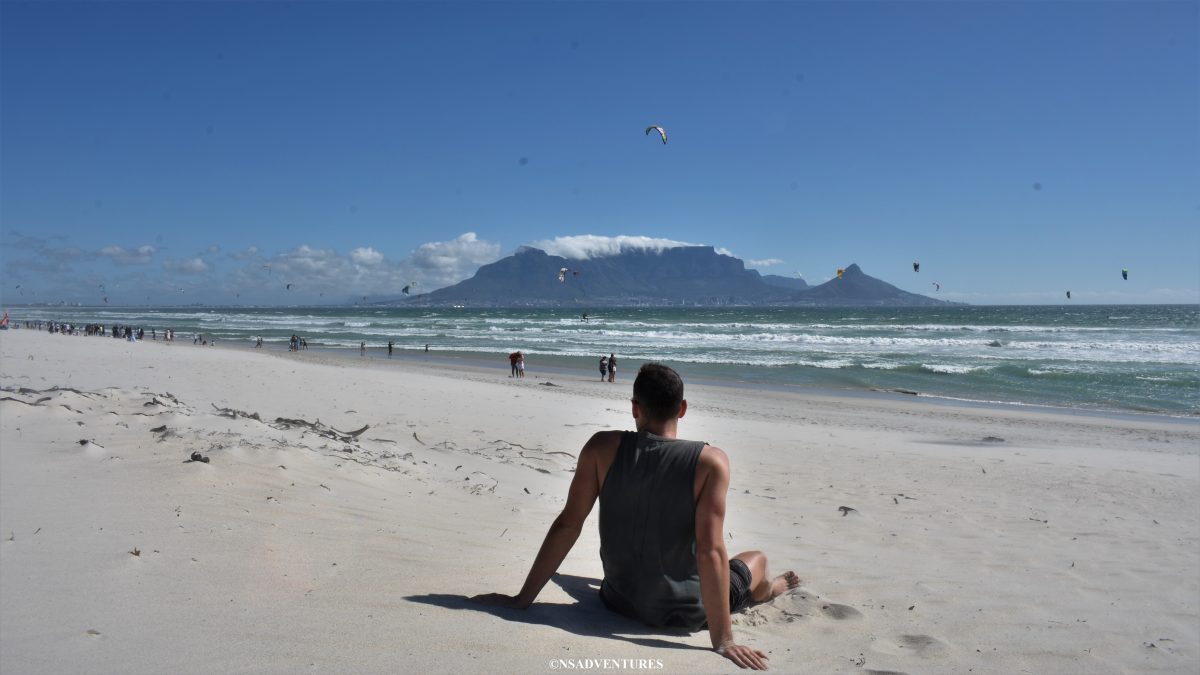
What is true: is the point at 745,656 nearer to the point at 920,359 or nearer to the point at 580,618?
the point at 580,618

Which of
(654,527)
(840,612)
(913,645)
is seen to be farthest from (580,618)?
(913,645)

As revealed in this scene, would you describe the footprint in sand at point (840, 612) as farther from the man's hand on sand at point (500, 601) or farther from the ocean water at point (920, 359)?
the ocean water at point (920, 359)

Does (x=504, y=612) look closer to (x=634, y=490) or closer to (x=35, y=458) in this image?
(x=634, y=490)

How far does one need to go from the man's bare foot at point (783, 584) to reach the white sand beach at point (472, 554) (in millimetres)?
59

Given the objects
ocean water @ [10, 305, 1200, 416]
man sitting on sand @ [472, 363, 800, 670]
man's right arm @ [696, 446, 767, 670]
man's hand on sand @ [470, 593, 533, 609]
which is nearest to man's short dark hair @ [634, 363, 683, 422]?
man sitting on sand @ [472, 363, 800, 670]

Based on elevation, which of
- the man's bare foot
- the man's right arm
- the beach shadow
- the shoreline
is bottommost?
the shoreline

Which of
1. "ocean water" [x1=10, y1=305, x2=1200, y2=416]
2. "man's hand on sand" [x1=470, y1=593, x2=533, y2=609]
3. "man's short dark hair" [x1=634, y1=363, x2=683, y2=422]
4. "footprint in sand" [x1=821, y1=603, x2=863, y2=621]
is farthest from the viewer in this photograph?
"ocean water" [x1=10, y1=305, x2=1200, y2=416]

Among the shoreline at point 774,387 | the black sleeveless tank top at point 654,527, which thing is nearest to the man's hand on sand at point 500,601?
the black sleeveless tank top at point 654,527

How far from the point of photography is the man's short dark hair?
2619 millimetres

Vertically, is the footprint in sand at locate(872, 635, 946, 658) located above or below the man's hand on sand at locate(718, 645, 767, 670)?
below

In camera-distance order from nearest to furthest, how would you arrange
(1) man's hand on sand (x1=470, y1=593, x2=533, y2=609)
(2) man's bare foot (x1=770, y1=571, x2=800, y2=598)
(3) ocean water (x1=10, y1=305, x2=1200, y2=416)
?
1. (1) man's hand on sand (x1=470, y1=593, x2=533, y2=609)
2. (2) man's bare foot (x1=770, y1=571, x2=800, y2=598)
3. (3) ocean water (x1=10, y1=305, x2=1200, y2=416)

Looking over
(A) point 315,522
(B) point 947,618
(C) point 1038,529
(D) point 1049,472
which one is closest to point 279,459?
(A) point 315,522

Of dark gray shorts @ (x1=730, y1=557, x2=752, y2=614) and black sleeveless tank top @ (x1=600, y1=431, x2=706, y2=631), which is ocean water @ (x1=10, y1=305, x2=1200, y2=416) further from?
black sleeveless tank top @ (x1=600, y1=431, x2=706, y2=631)

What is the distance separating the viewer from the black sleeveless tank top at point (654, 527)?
2.62 m
